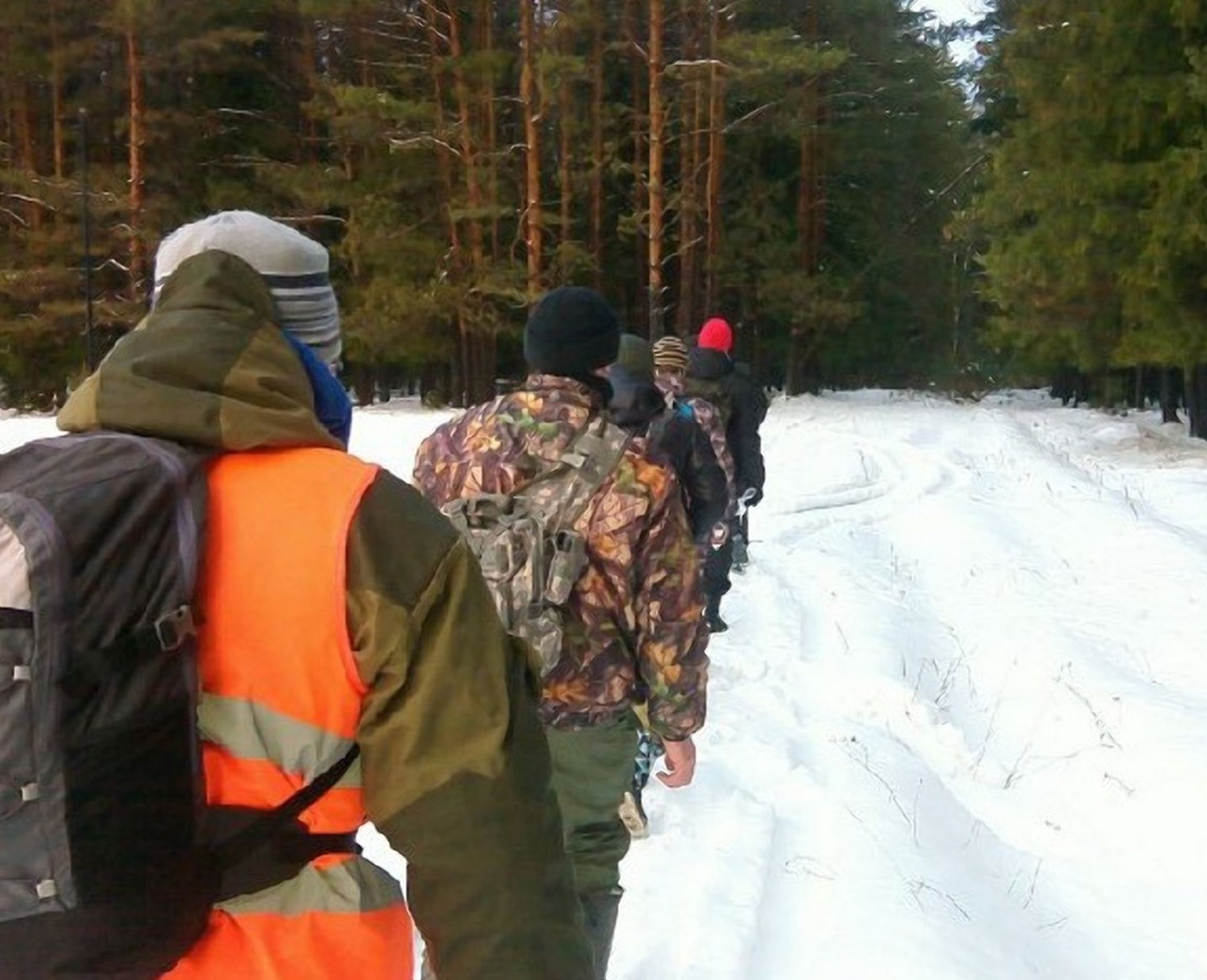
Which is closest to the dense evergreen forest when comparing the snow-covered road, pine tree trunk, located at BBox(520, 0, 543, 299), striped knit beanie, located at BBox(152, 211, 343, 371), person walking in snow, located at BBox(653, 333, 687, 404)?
pine tree trunk, located at BBox(520, 0, 543, 299)

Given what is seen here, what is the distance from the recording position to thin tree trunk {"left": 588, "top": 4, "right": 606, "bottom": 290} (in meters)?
24.1

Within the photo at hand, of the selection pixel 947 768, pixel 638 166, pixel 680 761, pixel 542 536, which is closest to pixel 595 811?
pixel 680 761

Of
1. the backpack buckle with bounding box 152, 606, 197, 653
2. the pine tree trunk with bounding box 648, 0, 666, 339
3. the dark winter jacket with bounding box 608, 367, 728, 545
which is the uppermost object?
the pine tree trunk with bounding box 648, 0, 666, 339

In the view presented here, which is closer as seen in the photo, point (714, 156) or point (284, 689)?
point (284, 689)

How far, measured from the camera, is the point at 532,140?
21.6 meters

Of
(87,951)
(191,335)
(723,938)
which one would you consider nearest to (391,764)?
(87,951)

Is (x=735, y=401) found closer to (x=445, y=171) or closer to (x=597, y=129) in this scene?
(x=597, y=129)

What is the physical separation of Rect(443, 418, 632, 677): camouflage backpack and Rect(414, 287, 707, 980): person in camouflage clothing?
36mm

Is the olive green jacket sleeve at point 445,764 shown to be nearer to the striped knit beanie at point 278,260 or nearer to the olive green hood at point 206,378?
the olive green hood at point 206,378

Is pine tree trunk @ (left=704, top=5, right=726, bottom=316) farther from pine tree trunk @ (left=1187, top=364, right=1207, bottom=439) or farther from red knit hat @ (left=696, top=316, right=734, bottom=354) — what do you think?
red knit hat @ (left=696, top=316, right=734, bottom=354)

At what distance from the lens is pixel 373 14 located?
81.6ft

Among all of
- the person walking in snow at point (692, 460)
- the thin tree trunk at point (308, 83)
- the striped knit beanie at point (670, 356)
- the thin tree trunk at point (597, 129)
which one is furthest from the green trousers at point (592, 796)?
the thin tree trunk at point (308, 83)

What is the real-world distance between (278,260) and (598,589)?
1.45m

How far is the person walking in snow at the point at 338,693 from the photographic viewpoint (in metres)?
1.27
